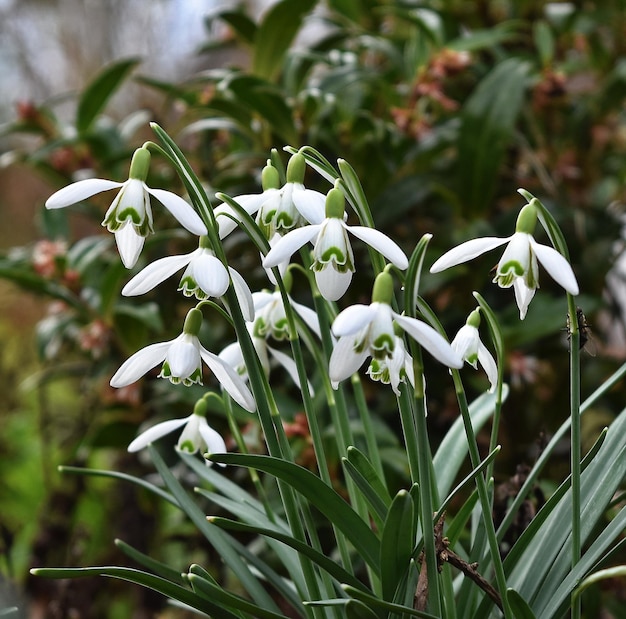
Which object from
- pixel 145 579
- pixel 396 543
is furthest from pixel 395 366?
pixel 145 579

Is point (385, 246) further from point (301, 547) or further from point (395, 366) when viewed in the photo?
point (301, 547)

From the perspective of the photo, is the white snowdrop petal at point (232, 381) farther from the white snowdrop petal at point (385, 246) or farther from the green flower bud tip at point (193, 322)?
the white snowdrop petal at point (385, 246)

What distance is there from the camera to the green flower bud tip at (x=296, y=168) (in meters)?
0.53

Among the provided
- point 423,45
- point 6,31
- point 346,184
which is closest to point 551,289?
point 423,45

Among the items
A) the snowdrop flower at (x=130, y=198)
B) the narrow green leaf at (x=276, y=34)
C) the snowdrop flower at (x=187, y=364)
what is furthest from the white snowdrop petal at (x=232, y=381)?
the narrow green leaf at (x=276, y=34)

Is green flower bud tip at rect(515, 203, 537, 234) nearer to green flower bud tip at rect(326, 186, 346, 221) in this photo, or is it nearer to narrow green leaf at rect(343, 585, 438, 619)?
green flower bud tip at rect(326, 186, 346, 221)

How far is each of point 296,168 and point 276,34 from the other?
2.89 feet

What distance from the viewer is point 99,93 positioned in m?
1.43

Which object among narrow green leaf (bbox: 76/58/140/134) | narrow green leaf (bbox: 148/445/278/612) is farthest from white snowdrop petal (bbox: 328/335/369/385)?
narrow green leaf (bbox: 76/58/140/134)

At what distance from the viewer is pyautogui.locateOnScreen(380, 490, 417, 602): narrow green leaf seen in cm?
53

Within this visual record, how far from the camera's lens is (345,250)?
0.49 meters

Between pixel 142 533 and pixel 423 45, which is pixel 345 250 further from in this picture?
pixel 142 533

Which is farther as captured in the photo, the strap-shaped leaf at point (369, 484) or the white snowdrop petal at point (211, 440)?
the white snowdrop petal at point (211, 440)

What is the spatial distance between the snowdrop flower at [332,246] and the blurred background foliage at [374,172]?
0.53 meters
